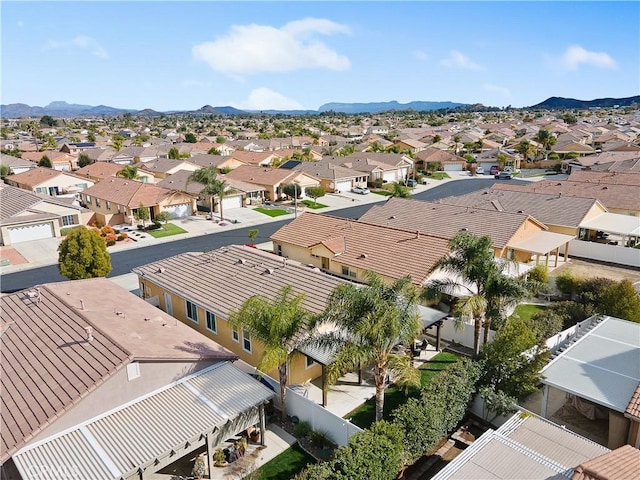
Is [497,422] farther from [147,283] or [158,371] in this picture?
[147,283]

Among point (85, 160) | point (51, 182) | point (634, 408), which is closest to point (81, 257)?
point (634, 408)

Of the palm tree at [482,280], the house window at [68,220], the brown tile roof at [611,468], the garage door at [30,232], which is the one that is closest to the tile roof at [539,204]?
the palm tree at [482,280]

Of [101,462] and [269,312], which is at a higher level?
[269,312]

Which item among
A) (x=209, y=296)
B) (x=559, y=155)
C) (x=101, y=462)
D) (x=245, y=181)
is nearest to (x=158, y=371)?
(x=101, y=462)

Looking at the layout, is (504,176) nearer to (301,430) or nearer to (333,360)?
(333,360)

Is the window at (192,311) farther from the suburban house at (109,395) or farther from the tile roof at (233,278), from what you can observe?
the suburban house at (109,395)

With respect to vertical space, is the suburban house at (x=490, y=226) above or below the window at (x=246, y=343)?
above
